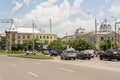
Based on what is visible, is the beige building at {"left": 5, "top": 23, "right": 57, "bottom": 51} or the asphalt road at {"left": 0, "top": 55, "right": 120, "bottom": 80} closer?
the asphalt road at {"left": 0, "top": 55, "right": 120, "bottom": 80}

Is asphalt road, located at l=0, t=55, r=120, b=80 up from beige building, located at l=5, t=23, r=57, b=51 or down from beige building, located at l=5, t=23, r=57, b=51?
down

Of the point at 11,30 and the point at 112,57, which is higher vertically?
the point at 11,30

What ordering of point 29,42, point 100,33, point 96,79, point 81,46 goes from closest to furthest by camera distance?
1. point 96,79
2. point 81,46
3. point 29,42
4. point 100,33

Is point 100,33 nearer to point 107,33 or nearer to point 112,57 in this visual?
point 107,33

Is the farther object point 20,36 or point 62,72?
point 20,36

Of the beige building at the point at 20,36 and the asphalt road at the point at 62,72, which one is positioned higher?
the beige building at the point at 20,36

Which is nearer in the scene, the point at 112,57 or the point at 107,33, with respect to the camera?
the point at 112,57

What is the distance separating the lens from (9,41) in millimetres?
192375

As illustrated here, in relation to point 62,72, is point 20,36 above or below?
above

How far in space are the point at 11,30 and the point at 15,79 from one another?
174 m

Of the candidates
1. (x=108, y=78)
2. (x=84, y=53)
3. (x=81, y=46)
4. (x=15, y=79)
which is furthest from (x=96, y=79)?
(x=81, y=46)

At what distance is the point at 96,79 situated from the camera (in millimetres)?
16734

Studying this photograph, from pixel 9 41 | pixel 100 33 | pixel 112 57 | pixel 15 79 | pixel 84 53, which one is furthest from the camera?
pixel 9 41

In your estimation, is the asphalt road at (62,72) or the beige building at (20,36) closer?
the asphalt road at (62,72)
